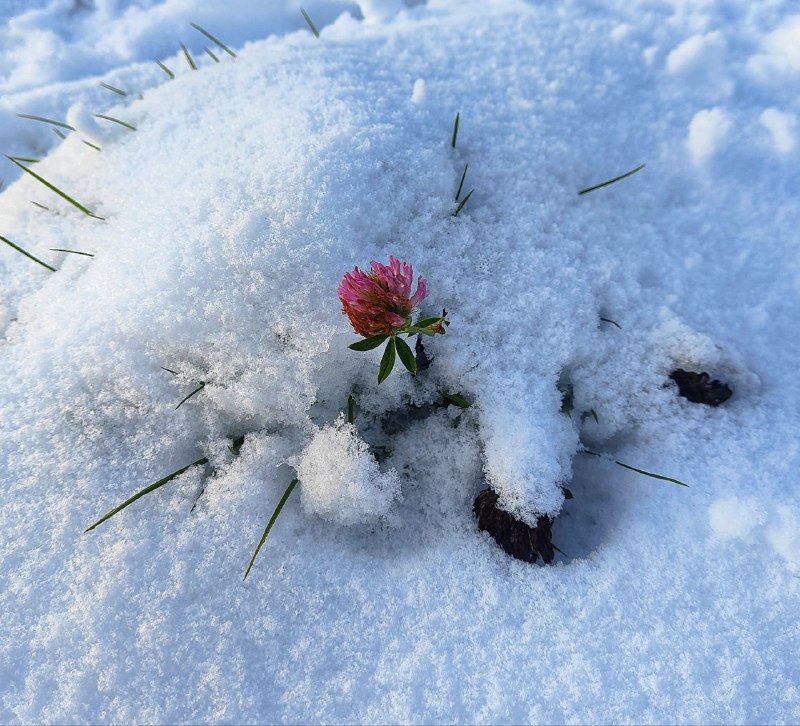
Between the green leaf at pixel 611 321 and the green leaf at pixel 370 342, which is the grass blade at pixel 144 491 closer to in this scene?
the green leaf at pixel 370 342

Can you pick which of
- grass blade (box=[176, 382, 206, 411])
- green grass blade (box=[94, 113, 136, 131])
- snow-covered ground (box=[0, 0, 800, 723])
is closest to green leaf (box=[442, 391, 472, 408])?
snow-covered ground (box=[0, 0, 800, 723])

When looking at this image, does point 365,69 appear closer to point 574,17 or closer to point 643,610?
point 574,17

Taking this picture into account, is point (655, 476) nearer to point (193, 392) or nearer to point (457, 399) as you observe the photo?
point (457, 399)

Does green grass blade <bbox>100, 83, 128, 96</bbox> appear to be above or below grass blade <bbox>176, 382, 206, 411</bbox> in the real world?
above

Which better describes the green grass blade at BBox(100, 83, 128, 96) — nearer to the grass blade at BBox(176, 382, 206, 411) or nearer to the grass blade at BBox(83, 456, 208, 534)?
the grass blade at BBox(176, 382, 206, 411)

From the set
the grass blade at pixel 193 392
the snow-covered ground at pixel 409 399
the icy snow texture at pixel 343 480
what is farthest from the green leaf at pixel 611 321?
the grass blade at pixel 193 392

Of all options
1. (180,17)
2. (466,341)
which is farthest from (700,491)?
(180,17)

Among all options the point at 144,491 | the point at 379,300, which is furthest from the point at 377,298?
the point at 144,491
